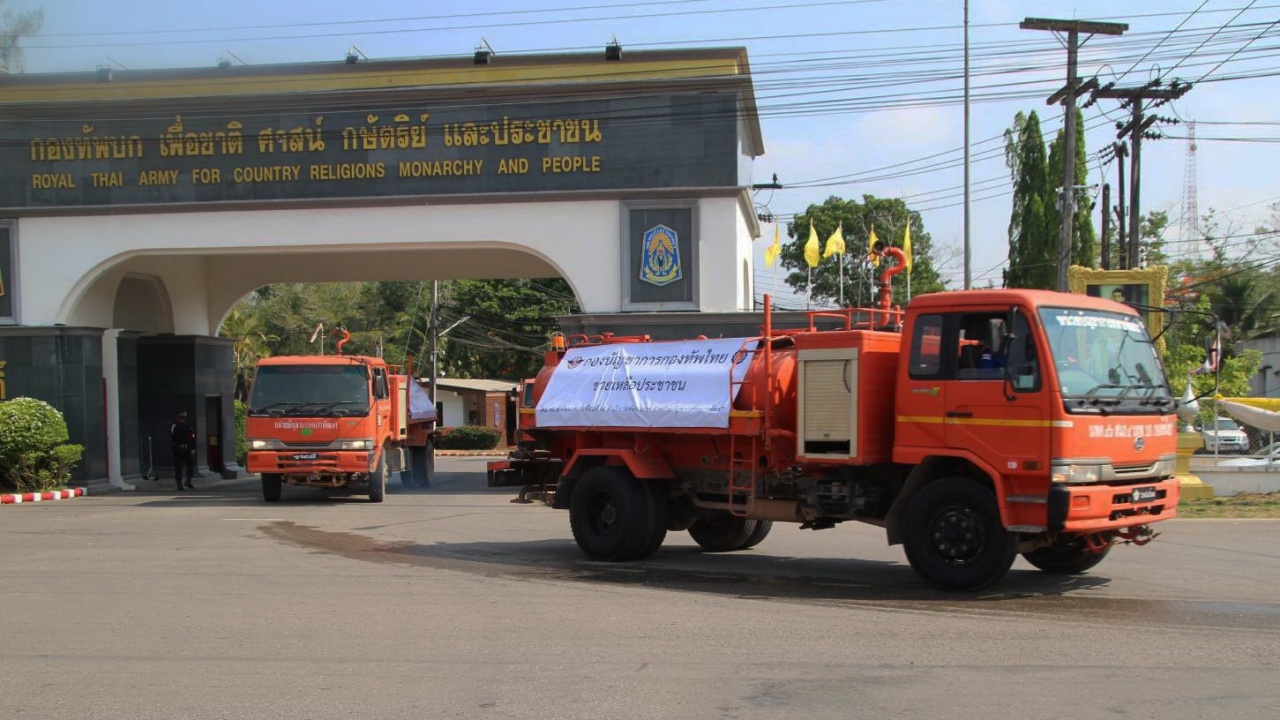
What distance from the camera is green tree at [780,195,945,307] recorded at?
63.5 meters

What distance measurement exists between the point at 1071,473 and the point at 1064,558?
2.08 m

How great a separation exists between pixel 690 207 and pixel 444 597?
45.9ft

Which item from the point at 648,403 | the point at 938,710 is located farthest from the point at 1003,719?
the point at 648,403

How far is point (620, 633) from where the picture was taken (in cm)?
872

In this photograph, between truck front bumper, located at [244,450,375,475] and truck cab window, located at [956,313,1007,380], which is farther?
truck front bumper, located at [244,450,375,475]

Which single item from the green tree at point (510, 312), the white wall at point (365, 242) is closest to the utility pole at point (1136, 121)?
the white wall at point (365, 242)

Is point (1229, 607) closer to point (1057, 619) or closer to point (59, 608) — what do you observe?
point (1057, 619)

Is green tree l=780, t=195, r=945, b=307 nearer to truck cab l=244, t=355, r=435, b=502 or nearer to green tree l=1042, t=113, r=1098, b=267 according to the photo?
green tree l=1042, t=113, r=1098, b=267

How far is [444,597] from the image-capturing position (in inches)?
415

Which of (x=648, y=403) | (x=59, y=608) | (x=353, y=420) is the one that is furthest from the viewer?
(x=353, y=420)

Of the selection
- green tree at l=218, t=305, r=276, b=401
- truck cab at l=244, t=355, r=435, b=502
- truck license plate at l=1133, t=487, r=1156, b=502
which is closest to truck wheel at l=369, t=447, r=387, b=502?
truck cab at l=244, t=355, r=435, b=502

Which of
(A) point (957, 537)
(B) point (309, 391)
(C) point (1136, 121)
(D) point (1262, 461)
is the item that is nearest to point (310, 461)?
(B) point (309, 391)

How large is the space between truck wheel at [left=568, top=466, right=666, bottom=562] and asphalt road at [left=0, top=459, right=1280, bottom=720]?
0.40m

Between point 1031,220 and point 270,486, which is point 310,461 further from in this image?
point 1031,220
